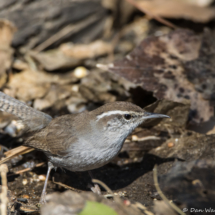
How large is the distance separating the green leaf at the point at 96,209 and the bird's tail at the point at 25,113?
188 cm

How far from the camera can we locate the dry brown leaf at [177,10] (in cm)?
718

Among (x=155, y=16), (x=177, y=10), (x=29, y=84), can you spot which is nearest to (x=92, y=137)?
(x=29, y=84)

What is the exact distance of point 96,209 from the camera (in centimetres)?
290

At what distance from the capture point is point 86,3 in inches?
267

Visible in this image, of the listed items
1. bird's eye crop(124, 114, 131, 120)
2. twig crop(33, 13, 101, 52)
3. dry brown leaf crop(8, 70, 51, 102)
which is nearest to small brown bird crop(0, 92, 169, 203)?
bird's eye crop(124, 114, 131, 120)

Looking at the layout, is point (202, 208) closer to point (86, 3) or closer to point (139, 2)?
point (86, 3)

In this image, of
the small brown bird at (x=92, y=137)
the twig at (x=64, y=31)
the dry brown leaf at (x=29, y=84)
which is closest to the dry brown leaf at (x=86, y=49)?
the twig at (x=64, y=31)

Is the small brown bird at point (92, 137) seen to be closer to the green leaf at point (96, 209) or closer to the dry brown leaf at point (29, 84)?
the green leaf at point (96, 209)

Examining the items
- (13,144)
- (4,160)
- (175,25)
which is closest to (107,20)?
(175,25)

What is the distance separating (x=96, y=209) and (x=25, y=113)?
2073 millimetres

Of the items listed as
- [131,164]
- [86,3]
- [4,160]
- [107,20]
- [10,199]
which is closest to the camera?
[10,199]

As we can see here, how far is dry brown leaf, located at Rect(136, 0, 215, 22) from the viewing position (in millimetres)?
7180

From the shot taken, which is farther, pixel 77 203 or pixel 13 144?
pixel 13 144

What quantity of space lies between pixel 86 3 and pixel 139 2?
4.95ft
